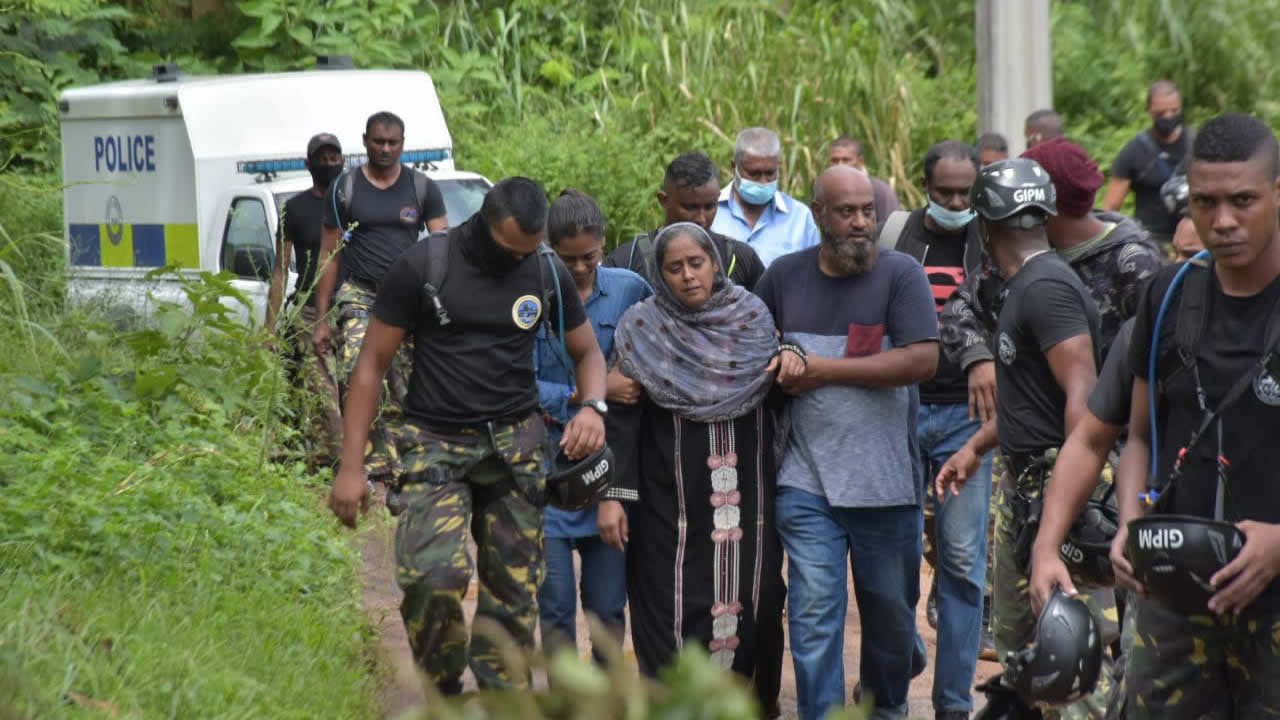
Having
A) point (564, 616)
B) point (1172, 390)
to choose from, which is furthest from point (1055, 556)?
point (564, 616)

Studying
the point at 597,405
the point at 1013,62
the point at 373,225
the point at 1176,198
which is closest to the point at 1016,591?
the point at 597,405

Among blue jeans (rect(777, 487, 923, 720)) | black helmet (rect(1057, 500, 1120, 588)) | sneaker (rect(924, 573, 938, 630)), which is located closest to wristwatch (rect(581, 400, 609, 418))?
blue jeans (rect(777, 487, 923, 720))

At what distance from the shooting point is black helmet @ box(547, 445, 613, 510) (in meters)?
5.59

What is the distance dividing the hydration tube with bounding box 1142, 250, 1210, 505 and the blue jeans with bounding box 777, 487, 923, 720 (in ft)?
5.90

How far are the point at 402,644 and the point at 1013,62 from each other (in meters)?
6.68

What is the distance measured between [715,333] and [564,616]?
Result: 1138mm

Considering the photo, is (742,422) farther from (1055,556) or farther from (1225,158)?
(1225,158)

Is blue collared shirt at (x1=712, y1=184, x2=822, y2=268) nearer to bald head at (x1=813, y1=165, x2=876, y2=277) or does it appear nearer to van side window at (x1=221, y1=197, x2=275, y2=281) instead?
bald head at (x1=813, y1=165, x2=876, y2=277)

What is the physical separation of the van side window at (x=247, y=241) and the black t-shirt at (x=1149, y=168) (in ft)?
20.9

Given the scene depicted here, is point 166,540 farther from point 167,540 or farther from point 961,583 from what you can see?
point 961,583

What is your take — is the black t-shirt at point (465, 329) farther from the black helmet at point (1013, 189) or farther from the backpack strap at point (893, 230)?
the backpack strap at point (893, 230)

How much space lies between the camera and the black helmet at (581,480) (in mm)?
5586

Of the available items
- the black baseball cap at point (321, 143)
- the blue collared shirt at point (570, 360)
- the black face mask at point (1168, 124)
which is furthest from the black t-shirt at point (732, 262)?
the black face mask at point (1168, 124)

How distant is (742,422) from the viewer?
19.3ft
